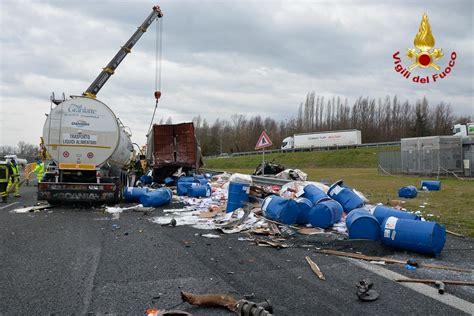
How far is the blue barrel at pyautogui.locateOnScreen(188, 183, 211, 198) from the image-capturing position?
14237 millimetres

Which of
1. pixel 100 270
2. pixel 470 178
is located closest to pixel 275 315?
pixel 100 270

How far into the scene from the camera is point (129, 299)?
4227 millimetres

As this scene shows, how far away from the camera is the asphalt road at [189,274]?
410cm

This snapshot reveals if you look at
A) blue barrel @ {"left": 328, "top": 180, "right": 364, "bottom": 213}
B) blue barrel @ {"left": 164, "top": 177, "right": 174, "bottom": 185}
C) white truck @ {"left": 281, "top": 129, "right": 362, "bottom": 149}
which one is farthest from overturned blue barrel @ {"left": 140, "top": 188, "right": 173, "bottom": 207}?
white truck @ {"left": 281, "top": 129, "right": 362, "bottom": 149}

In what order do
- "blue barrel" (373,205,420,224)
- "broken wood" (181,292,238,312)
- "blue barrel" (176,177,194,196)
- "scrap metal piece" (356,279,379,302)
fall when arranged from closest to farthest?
"broken wood" (181,292,238,312) < "scrap metal piece" (356,279,379,302) < "blue barrel" (373,205,420,224) < "blue barrel" (176,177,194,196)

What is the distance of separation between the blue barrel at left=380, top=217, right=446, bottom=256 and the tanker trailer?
809 cm

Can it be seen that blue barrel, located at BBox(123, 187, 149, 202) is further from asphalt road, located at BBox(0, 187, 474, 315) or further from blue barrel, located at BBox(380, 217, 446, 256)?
blue barrel, located at BBox(380, 217, 446, 256)

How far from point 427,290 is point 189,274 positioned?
2.71 m

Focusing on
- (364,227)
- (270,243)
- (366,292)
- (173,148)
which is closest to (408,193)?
(364,227)

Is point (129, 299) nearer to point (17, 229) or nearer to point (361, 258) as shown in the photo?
point (361, 258)

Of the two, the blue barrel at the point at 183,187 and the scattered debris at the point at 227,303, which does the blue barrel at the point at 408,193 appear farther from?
the scattered debris at the point at 227,303

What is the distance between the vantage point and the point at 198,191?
1426 cm

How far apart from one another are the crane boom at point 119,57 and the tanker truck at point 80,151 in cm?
808

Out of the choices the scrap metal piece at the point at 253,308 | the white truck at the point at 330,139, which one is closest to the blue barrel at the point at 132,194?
the scrap metal piece at the point at 253,308
